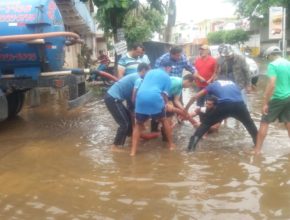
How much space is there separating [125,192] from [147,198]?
33 centimetres

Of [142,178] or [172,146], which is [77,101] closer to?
[172,146]

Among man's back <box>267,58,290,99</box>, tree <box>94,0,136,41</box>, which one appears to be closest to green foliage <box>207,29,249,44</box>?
tree <box>94,0,136,41</box>

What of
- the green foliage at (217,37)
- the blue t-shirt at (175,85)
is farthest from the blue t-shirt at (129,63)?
the green foliage at (217,37)

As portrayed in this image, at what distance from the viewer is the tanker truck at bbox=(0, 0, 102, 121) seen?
307 inches

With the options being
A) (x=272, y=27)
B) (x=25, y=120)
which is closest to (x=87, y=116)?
(x=25, y=120)

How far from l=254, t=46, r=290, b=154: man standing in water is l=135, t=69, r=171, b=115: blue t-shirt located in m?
1.41

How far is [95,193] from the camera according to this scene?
5.10m

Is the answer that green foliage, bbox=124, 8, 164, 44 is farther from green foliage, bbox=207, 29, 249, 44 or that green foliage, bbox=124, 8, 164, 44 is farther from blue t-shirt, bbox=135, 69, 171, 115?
green foliage, bbox=207, 29, 249, 44

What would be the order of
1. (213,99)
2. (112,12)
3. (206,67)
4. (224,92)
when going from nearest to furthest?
1. (224,92)
2. (213,99)
3. (206,67)
4. (112,12)

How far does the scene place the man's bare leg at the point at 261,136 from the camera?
653 centimetres

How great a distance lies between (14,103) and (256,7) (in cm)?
3252

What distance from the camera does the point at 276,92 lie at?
636cm

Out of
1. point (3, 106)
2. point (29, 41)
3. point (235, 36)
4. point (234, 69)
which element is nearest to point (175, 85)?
point (234, 69)

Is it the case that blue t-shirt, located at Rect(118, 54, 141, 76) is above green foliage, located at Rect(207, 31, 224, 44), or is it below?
below
